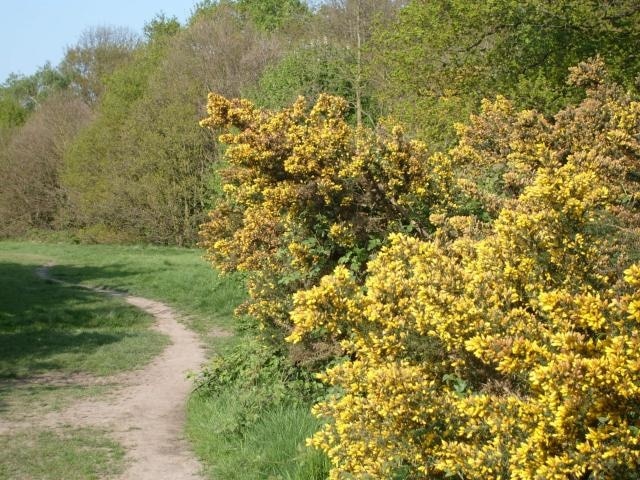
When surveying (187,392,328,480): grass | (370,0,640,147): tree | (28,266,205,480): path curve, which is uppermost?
(370,0,640,147): tree

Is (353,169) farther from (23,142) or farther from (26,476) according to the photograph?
(23,142)

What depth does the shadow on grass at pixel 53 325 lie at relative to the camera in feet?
38.8

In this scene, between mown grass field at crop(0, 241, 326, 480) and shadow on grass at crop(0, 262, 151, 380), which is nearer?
mown grass field at crop(0, 241, 326, 480)

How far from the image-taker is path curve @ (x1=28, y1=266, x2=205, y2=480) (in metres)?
7.10

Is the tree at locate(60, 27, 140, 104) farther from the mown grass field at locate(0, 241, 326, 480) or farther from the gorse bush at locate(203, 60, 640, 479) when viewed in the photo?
the gorse bush at locate(203, 60, 640, 479)

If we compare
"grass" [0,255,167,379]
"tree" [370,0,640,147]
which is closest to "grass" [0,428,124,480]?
"grass" [0,255,167,379]

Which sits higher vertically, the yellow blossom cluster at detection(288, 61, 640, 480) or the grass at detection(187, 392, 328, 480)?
the yellow blossom cluster at detection(288, 61, 640, 480)

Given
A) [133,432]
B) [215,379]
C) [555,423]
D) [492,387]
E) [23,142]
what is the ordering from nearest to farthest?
[555,423]
[492,387]
[133,432]
[215,379]
[23,142]

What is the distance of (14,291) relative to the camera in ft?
65.8

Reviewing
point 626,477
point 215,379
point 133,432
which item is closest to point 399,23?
point 215,379

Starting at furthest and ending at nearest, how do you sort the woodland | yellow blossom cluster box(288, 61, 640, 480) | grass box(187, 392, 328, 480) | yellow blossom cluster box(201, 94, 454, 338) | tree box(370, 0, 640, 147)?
tree box(370, 0, 640, 147)
yellow blossom cluster box(201, 94, 454, 338)
grass box(187, 392, 328, 480)
the woodland
yellow blossom cluster box(288, 61, 640, 480)

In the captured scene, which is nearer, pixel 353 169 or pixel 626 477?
pixel 626 477

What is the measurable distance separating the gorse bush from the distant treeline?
577 cm

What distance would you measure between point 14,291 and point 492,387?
706 inches
